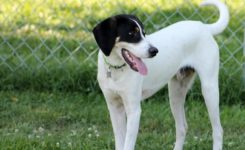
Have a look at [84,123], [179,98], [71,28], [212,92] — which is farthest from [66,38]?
[212,92]

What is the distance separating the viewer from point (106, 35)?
15.3 feet

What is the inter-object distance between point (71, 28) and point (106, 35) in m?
3.44

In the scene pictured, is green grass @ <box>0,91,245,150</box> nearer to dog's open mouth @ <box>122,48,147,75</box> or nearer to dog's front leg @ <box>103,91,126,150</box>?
dog's front leg @ <box>103,91,126,150</box>

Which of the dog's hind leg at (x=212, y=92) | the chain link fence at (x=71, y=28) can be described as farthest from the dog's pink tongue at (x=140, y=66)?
the chain link fence at (x=71, y=28)

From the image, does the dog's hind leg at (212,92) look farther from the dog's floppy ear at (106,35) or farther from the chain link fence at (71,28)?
the chain link fence at (71,28)

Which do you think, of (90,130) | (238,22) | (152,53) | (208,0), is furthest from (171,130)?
(238,22)

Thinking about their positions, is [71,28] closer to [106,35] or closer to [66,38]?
[66,38]

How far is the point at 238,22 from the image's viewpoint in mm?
8242

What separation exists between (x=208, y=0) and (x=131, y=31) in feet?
3.50

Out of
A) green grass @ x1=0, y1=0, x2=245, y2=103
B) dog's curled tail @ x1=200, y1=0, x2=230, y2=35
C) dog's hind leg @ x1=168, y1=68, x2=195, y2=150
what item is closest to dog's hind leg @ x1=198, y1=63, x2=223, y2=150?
dog's hind leg @ x1=168, y1=68, x2=195, y2=150

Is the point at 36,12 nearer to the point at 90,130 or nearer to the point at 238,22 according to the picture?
the point at 238,22

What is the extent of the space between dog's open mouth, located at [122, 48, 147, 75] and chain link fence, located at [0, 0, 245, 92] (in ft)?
6.98

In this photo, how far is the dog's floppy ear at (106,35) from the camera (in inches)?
183

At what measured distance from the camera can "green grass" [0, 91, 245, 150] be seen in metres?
5.50
